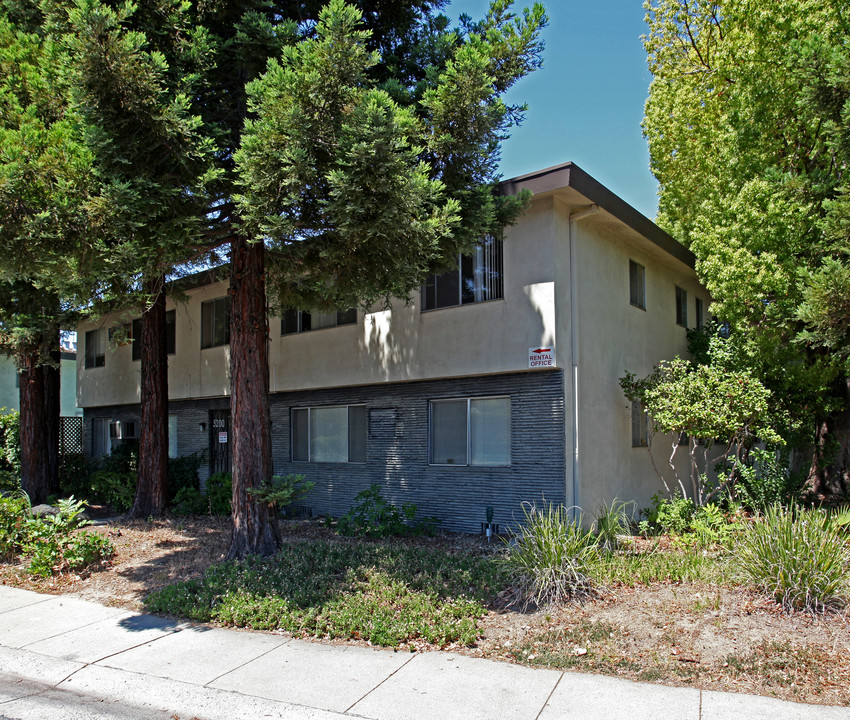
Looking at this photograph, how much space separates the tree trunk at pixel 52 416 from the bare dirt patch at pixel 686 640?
9.33 m

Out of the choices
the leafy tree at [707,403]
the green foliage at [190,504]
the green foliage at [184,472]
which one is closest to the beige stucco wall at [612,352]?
the leafy tree at [707,403]

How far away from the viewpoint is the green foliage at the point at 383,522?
34.5 feet

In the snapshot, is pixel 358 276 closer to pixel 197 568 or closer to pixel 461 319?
pixel 461 319

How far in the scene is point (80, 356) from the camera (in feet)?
70.6

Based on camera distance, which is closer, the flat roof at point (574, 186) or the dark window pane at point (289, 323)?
the flat roof at point (574, 186)

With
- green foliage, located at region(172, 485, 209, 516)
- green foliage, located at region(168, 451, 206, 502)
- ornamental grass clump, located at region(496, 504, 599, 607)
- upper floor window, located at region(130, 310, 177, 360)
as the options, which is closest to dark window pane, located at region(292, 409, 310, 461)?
green foliage, located at region(172, 485, 209, 516)

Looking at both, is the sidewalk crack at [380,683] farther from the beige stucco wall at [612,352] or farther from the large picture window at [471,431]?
the large picture window at [471,431]

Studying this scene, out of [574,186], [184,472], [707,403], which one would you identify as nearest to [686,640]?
[707,403]

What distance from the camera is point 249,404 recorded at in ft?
28.9

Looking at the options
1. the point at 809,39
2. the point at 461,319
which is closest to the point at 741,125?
the point at 809,39

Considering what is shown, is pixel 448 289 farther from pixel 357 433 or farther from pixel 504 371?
pixel 357 433

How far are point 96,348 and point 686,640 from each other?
774 inches

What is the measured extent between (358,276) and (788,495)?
347 inches

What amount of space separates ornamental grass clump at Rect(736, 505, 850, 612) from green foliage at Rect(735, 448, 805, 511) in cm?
Result: 511
